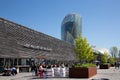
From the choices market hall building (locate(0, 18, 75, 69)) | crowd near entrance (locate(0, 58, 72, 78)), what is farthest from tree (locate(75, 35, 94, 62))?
crowd near entrance (locate(0, 58, 72, 78))

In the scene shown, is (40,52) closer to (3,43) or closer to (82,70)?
(3,43)

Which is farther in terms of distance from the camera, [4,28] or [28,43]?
[28,43]

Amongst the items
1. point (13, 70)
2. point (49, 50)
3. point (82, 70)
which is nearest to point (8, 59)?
point (13, 70)

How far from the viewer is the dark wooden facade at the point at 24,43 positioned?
146ft

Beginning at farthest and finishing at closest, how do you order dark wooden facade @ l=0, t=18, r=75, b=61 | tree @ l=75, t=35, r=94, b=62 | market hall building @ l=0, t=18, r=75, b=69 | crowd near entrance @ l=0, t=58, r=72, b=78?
tree @ l=75, t=35, r=94, b=62
dark wooden facade @ l=0, t=18, r=75, b=61
market hall building @ l=0, t=18, r=75, b=69
crowd near entrance @ l=0, t=58, r=72, b=78

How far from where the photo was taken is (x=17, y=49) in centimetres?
4781

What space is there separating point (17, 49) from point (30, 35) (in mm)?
9838

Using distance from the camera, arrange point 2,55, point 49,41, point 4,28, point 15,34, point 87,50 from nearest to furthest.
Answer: point 2,55
point 4,28
point 15,34
point 87,50
point 49,41

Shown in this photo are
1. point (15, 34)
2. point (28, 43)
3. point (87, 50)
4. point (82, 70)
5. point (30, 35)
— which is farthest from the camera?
point (87, 50)

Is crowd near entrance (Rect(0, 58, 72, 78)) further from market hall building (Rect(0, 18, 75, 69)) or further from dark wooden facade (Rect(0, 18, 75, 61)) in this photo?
dark wooden facade (Rect(0, 18, 75, 61))

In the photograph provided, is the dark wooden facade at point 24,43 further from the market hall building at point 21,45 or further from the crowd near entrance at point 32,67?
the crowd near entrance at point 32,67

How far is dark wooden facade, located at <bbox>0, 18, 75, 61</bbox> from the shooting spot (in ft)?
146

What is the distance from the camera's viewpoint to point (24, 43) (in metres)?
51.4

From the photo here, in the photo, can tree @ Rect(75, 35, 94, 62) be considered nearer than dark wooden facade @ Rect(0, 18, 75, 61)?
No
